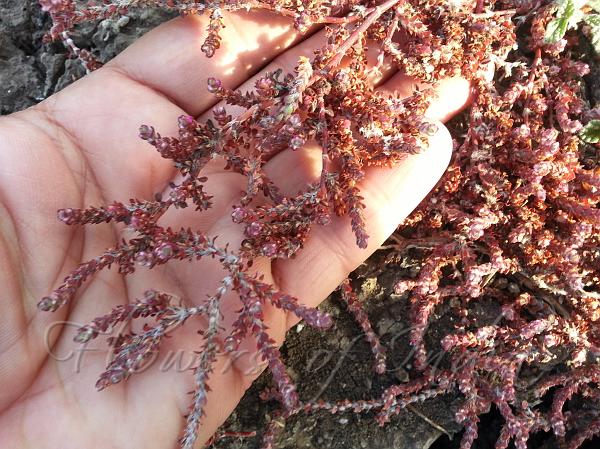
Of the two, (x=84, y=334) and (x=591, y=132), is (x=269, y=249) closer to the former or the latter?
(x=84, y=334)

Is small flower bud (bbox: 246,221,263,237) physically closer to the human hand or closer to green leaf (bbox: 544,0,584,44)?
the human hand

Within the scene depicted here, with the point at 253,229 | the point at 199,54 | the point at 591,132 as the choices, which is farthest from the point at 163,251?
the point at 591,132

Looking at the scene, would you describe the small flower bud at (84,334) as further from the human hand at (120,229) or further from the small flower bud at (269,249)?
the small flower bud at (269,249)

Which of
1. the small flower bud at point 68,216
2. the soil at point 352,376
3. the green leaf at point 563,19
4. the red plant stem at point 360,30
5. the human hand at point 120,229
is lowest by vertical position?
the soil at point 352,376

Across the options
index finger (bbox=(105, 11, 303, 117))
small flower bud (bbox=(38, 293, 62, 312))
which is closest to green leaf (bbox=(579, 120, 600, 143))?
index finger (bbox=(105, 11, 303, 117))

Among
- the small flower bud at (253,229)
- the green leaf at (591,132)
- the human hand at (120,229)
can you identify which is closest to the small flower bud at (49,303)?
the human hand at (120,229)

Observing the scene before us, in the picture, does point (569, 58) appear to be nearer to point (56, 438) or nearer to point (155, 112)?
point (155, 112)

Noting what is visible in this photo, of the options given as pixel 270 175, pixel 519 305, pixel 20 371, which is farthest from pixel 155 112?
pixel 519 305
